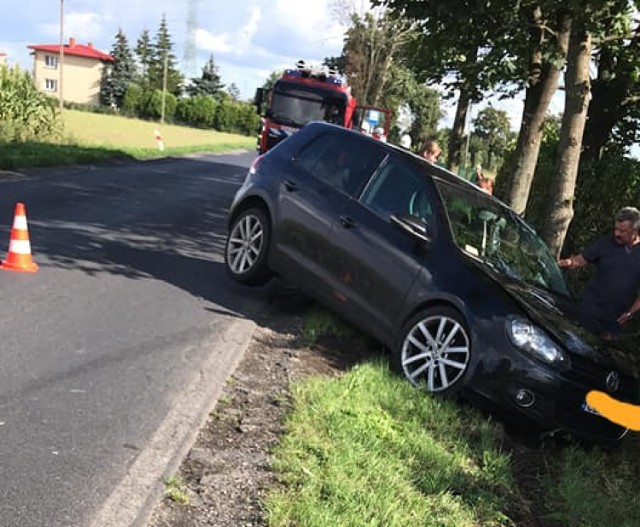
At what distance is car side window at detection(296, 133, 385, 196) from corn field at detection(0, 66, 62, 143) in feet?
63.4

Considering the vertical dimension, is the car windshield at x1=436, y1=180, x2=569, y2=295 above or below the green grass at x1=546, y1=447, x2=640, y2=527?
above

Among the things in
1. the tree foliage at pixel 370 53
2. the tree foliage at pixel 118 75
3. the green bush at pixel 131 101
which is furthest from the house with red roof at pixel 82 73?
the tree foliage at pixel 370 53

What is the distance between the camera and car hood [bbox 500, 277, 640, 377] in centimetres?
511

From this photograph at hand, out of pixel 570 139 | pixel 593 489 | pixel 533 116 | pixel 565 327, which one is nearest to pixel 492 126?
pixel 533 116

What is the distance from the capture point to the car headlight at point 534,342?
493 centimetres

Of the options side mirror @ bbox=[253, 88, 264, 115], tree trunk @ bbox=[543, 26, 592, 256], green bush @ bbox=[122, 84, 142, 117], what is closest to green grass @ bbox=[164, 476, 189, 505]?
tree trunk @ bbox=[543, 26, 592, 256]

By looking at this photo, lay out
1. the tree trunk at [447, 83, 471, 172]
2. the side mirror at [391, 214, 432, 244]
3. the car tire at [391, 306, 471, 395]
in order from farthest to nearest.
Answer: the tree trunk at [447, 83, 471, 172], the side mirror at [391, 214, 432, 244], the car tire at [391, 306, 471, 395]

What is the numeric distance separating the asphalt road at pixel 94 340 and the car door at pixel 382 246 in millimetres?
1199

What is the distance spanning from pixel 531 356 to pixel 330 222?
7.73ft

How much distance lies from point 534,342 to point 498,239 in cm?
149

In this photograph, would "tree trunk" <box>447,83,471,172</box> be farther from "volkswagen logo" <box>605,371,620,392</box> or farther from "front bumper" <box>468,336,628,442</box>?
"front bumper" <box>468,336,628,442</box>

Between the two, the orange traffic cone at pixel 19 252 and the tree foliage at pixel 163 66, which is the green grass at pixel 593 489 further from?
the tree foliage at pixel 163 66

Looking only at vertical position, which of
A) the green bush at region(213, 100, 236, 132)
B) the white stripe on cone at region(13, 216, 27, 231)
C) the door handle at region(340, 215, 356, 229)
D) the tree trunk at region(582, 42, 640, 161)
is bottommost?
the green bush at region(213, 100, 236, 132)

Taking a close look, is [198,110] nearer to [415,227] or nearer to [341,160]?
[341,160]
